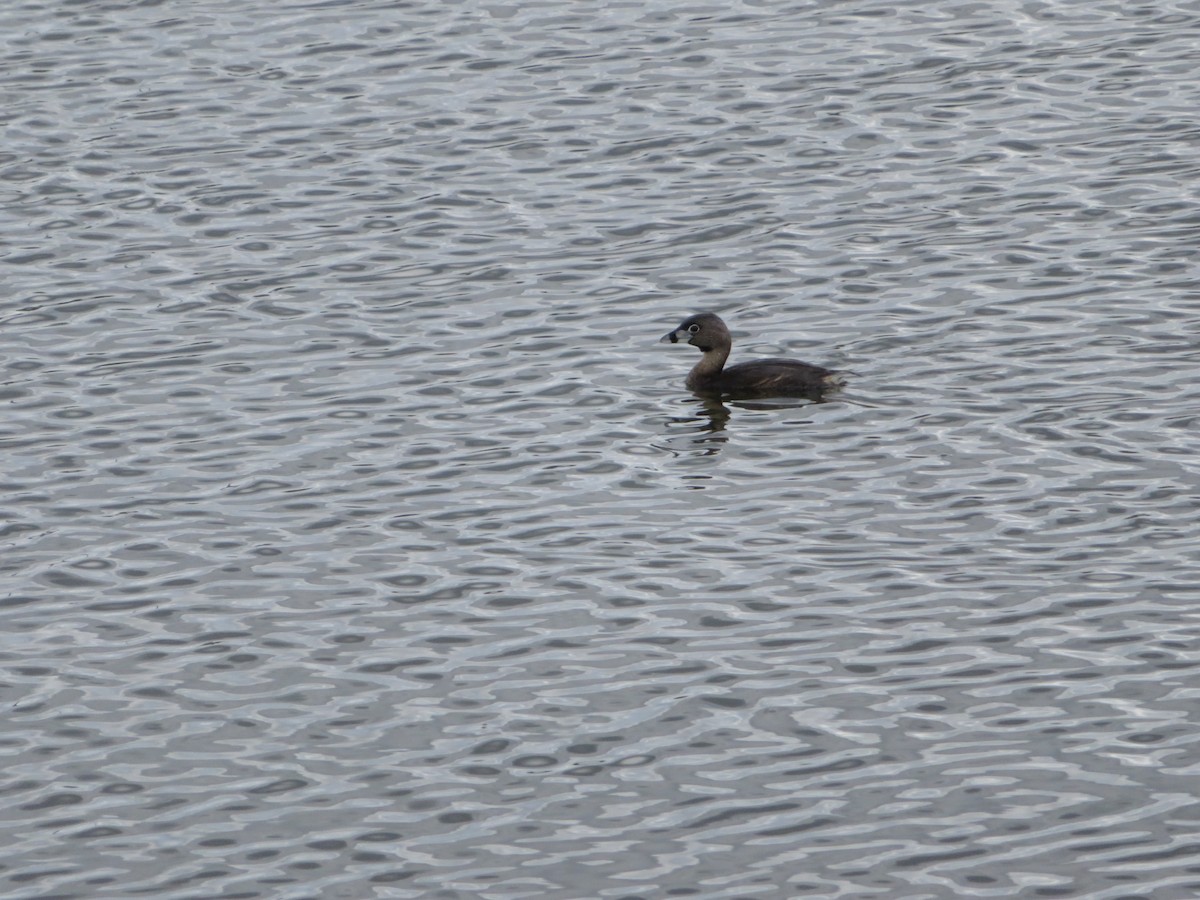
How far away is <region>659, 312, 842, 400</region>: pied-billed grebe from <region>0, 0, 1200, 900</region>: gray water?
222mm

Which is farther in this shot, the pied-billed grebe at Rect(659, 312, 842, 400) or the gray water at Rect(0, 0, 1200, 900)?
the pied-billed grebe at Rect(659, 312, 842, 400)

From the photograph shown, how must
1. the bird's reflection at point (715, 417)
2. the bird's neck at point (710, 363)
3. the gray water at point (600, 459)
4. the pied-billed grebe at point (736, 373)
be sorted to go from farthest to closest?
the bird's neck at point (710, 363) → the pied-billed grebe at point (736, 373) → the bird's reflection at point (715, 417) → the gray water at point (600, 459)

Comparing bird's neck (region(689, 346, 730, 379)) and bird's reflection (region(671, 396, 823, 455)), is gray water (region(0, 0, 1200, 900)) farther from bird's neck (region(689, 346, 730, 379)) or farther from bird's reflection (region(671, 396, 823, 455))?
bird's neck (region(689, 346, 730, 379))

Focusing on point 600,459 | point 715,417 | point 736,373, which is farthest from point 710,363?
point 600,459

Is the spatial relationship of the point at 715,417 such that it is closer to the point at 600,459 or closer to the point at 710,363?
the point at 710,363

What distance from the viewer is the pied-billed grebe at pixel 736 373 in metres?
19.2

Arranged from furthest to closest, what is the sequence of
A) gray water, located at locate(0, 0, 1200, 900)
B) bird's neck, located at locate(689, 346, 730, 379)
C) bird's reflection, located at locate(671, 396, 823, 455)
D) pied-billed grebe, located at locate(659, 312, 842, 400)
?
1. bird's neck, located at locate(689, 346, 730, 379)
2. pied-billed grebe, located at locate(659, 312, 842, 400)
3. bird's reflection, located at locate(671, 396, 823, 455)
4. gray water, located at locate(0, 0, 1200, 900)

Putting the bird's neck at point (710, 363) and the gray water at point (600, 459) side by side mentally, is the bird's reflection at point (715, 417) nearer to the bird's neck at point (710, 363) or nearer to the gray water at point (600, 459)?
the gray water at point (600, 459)

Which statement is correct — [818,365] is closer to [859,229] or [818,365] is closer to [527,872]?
[859,229]

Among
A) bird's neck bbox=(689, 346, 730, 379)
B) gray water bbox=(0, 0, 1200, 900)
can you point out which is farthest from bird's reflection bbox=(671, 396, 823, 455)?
bird's neck bbox=(689, 346, 730, 379)

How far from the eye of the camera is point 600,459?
59.6 feet

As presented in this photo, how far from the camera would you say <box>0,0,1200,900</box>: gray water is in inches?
494

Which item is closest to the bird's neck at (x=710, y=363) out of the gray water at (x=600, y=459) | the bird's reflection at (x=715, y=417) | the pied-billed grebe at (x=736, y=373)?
the pied-billed grebe at (x=736, y=373)

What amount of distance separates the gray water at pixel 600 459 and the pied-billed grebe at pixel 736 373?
0.22 metres
